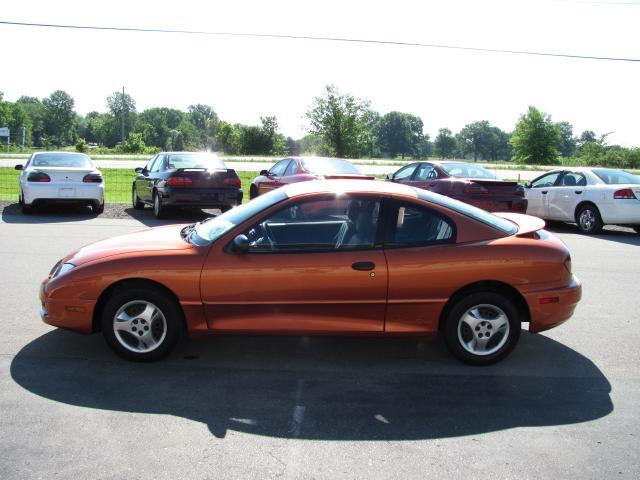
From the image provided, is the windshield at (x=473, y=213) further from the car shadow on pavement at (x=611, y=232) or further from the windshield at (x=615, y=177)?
the windshield at (x=615, y=177)

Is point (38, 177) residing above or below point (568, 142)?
below

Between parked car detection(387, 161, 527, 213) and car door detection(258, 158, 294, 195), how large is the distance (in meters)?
3.20

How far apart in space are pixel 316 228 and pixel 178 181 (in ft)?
31.6

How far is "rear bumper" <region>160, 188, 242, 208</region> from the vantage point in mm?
13867

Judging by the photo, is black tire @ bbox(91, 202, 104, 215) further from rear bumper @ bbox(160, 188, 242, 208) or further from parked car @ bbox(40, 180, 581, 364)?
parked car @ bbox(40, 180, 581, 364)

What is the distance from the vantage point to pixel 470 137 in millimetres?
152125

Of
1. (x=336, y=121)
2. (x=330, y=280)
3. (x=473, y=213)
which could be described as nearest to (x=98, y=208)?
(x=330, y=280)

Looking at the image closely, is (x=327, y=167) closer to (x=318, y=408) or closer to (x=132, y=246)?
(x=132, y=246)

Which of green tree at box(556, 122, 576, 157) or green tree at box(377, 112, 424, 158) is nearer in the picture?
green tree at box(377, 112, 424, 158)

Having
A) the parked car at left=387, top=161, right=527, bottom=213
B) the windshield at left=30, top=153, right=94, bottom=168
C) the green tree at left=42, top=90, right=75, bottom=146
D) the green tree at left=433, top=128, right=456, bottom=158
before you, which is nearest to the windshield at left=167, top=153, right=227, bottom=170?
the windshield at left=30, top=153, right=94, bottom=168

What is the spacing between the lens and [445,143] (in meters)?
164

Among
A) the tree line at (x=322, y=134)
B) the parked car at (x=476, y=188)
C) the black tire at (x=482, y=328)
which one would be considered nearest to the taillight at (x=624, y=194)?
the parked car at (x=476, y=188)

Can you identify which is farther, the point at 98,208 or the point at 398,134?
the point at 398,134

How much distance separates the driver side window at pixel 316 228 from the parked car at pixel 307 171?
749 cm
